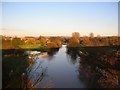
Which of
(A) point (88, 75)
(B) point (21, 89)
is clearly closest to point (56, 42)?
(A) point (88, 75)

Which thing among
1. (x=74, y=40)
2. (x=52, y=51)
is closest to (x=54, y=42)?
(x=52, y=51)

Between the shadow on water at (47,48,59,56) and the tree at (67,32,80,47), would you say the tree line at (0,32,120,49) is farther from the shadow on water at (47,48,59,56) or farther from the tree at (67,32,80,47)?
the shadow on water at (47,48,59,56)

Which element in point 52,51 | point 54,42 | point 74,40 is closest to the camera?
point 74,40

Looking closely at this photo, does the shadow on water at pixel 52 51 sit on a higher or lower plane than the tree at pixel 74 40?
lower

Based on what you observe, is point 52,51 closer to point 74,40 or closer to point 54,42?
point 54,42

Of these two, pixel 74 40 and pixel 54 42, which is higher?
pixel 74 40

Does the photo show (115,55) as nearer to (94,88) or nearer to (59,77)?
(94,88)

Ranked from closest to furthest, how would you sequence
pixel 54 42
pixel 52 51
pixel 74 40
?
1. pixel 74 40
2. pixel 52 51
3. pixel 54 42

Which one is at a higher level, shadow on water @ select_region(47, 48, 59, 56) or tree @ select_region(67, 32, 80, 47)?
tree @ select_region(67, 32, 80, 47)

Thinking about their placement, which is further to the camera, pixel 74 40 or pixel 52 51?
pixel 52 51

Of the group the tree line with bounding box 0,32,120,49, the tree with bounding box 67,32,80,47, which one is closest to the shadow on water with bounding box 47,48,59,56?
the tree line with bounding box 0,32,120,49

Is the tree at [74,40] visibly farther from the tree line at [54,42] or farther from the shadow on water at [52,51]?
the shadow on water at [52,51]

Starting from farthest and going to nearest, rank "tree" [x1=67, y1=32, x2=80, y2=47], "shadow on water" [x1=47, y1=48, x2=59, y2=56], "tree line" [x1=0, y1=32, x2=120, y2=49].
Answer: "shadow on water" [x1=47, y1=48, x2=59, y2=56]
"tree" [x1=67, y1=32, x2=80, y2=47]
"tree line" [x1=0, y1=32, x2=120, y2=49]

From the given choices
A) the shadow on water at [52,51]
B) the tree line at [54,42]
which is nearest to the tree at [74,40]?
the tree line at [54,42]
